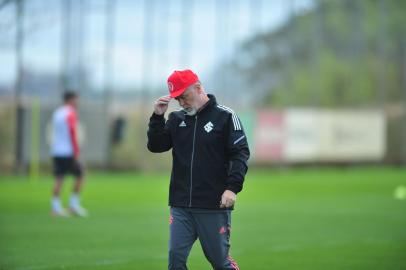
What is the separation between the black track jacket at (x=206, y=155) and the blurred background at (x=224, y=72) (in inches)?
708

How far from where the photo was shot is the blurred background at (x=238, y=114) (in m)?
12.1

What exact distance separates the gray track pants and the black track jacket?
9cm

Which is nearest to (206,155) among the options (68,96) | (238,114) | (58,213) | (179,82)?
(179,82)

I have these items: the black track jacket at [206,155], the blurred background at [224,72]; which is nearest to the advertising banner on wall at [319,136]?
the blurred background at [224,72]

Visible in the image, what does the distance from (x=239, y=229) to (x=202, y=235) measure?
6.89 m

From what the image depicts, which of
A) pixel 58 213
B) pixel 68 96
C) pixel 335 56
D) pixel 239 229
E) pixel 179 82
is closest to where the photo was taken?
pixel 179 82

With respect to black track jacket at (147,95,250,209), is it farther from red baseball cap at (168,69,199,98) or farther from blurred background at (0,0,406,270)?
blurred background at (0,0,406,270)

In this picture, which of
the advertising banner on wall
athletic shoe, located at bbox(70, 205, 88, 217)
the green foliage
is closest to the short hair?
athletic shoe, located at bbox(70, 205, 88, 217)

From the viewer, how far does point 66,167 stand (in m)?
16.6

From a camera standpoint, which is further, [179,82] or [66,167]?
[66,167]

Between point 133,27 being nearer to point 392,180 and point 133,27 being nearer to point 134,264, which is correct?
point 392,180

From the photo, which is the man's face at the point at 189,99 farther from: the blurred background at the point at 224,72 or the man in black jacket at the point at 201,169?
the blurred background at the point at 224,72

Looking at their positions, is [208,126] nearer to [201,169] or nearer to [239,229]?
[201,169]

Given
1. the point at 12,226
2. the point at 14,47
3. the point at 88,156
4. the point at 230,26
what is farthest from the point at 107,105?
the point at 12,226
